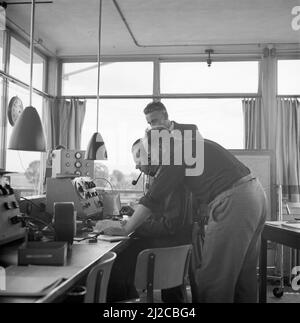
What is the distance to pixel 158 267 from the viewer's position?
78.8 inches

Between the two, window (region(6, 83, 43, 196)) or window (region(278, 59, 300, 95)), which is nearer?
window (region(6, 83, 43, 196))

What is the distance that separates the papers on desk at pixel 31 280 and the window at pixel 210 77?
4.31 meters

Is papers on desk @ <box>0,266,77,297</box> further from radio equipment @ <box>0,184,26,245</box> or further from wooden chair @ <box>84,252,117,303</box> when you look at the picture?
radio equipment @ <box>0,184,26,245</box>

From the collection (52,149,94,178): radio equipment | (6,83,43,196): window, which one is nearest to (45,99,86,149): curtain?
(6,83,43,196): window

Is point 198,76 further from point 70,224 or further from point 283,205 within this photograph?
point 70,224

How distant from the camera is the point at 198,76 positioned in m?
5.61

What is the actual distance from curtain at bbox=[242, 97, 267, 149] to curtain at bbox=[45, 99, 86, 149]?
2238mm

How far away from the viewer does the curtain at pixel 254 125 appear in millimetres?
5258

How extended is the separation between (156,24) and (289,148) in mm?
2284

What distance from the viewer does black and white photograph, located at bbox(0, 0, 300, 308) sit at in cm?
203

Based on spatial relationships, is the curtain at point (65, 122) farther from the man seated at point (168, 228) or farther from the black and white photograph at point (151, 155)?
the man seated at point (168, 228)

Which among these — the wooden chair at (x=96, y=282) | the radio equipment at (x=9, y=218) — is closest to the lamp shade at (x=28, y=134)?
the radio equipment at (x=9, y=218)

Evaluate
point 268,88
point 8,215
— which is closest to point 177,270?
point 8,215

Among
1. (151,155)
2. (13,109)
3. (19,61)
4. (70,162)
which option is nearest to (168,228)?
(151,155)
